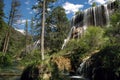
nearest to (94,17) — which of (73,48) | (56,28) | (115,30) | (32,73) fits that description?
(56,28)

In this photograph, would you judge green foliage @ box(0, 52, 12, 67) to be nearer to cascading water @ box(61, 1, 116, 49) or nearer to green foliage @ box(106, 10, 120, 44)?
cascading water @ box(61, 1, 116, 49)

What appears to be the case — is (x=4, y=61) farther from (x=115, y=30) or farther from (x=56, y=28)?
(x=115, y=30)

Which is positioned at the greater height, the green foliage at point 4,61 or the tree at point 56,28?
the tree at point 56,28

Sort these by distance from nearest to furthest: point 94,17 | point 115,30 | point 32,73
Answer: point 32,73, point 115,30, point 94,17

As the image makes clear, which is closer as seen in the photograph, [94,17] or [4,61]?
[4,61]

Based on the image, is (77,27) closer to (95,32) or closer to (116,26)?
(95,32)

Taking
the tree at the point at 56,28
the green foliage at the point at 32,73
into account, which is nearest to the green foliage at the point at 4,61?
the tree at the point at 56,28

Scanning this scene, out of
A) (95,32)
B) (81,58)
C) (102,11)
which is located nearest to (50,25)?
(102,11)

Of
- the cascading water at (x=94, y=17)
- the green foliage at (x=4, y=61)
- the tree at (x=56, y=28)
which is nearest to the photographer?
the green foliage at (x=4, y=61)

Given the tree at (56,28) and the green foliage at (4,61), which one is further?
the tree at (56,28)

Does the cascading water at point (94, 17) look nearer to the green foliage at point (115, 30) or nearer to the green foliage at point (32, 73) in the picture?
the green foliage at point (115, 30)

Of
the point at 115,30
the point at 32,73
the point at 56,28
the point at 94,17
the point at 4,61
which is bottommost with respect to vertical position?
the point at 32,73

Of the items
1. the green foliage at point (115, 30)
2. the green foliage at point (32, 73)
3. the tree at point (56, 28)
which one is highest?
the tree at point (56, 28)

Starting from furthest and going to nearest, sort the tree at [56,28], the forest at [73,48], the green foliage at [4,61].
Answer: the tree at [56,28] < the green foliage at [4,61] < the forest at [73,48]
